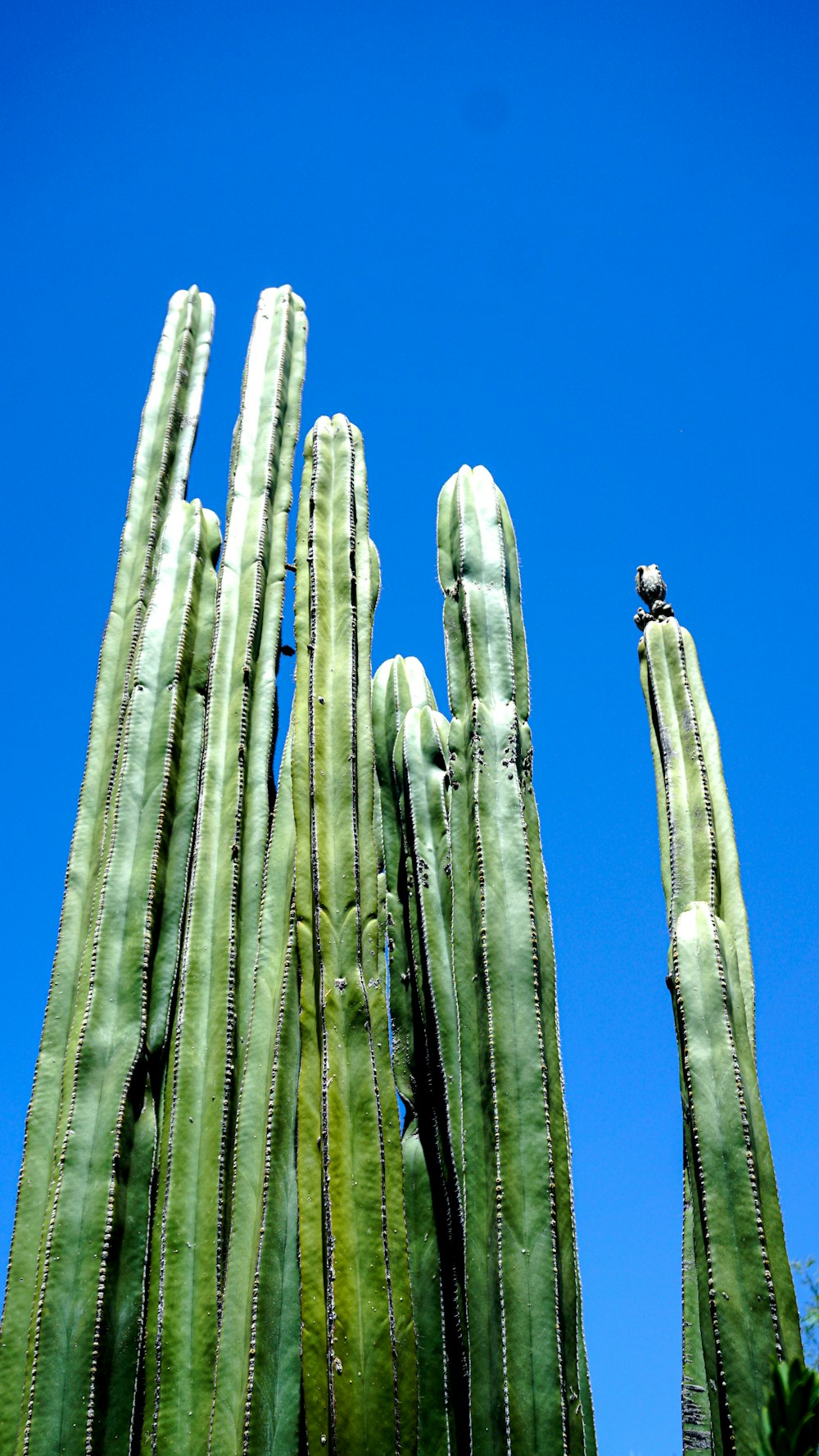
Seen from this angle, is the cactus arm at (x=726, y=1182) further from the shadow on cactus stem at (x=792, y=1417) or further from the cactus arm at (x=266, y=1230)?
the shadow on cactus stem at (x=792, y=1417)

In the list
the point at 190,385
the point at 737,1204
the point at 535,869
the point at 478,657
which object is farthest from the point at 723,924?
the point at 190,385

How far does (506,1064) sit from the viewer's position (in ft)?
9.98

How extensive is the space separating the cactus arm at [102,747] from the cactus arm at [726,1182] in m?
1.49

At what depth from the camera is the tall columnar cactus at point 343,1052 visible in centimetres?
271

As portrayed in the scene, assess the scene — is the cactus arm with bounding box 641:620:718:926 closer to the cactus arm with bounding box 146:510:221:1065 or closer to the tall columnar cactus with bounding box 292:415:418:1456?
the tall columnar cactus with bounding box 292:415:418:1456

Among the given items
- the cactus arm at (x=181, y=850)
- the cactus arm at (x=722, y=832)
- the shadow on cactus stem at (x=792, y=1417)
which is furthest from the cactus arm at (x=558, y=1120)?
the shadow on cactus stem at (x=792, y=1417)

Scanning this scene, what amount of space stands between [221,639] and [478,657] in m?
0.79

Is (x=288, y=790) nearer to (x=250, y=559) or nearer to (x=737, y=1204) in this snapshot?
(x=250, y=559)

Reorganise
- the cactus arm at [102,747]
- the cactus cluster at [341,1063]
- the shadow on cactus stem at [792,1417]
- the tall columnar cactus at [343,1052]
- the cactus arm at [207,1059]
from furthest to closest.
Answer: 1. the cactus arm at [102,747]
2. the cactus arm at [207,1059]
3. the cactus cluster at [341,1063]
4. the tall columnar cactus at [343,1052]
5. the shadow on cactus stem at [792,1417]

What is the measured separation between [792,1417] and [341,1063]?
4.61 feet

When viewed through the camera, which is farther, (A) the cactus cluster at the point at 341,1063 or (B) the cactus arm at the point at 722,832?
(B) the cactus arm at the point at 722,832

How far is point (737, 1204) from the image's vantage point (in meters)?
2.93

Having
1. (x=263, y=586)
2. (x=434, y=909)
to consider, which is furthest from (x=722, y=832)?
(x=263, y=586)

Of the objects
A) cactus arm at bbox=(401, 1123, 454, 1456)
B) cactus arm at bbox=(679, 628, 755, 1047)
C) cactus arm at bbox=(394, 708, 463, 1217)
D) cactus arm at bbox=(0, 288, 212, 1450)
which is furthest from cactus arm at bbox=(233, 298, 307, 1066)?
cactus arm at bbox=(679, 628, 755, 1047)
